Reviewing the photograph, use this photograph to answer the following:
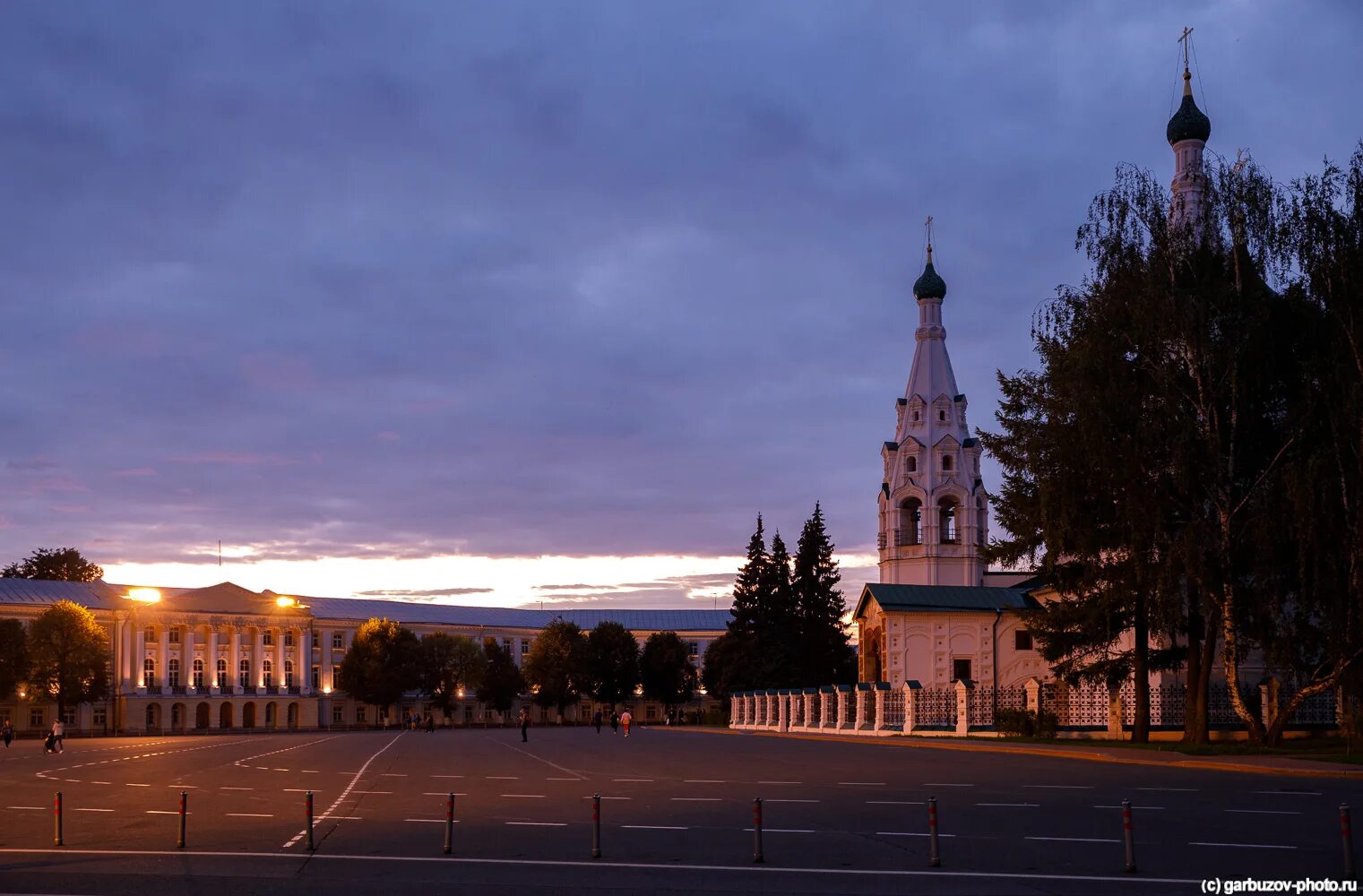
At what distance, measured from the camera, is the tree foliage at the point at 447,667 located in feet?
394

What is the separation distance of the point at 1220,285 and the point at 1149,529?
757 centimetres

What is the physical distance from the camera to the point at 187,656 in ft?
375

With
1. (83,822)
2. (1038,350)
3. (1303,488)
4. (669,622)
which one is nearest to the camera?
(83,822)

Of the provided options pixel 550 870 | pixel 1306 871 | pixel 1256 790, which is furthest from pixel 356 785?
pixel 1306 871

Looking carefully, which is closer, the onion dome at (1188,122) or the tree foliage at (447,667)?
the onion dome at (1188,122)

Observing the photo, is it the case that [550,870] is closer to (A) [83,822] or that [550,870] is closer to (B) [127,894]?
(B) [127,894]

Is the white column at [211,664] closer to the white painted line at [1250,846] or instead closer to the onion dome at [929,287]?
the onion dome at [929,287]

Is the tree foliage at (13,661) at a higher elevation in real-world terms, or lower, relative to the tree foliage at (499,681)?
higher

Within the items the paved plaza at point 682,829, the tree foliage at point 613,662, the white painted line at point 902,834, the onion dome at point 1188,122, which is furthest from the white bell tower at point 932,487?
the white painted line at point 902,834

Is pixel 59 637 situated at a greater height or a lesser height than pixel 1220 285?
lesser

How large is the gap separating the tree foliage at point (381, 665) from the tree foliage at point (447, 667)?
108 centimetres

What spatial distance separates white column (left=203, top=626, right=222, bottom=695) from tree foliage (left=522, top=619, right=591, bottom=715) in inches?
1113

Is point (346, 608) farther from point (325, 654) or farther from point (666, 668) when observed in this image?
point (666, 668)

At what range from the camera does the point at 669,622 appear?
158 metres
